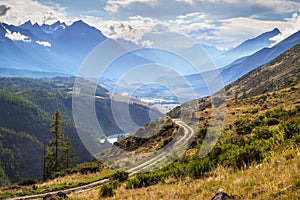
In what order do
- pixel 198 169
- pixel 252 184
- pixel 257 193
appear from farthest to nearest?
1. pixel 198 169
2. pixel 252 184
3. pixel 257 193

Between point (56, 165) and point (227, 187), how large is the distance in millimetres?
52255

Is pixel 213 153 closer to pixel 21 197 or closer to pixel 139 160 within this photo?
pixel 139 160

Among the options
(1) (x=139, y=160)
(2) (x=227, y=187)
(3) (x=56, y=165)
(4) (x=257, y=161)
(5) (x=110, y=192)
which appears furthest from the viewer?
(3) (x=56, y=165)

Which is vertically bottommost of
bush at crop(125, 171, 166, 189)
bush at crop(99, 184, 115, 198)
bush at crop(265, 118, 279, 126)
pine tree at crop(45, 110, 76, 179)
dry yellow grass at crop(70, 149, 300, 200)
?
pine tree at crop(45, 110, 76, 179)

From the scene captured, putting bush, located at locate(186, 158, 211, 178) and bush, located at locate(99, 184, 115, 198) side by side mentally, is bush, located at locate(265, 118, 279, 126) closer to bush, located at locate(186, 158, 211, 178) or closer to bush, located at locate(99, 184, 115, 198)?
bush, located at locate(186, 158, 211, 178)

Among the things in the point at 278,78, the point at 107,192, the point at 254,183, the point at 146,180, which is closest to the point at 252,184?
the point at 254,183

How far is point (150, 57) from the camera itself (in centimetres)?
2467

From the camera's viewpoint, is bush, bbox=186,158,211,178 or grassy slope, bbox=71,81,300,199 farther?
bush, bbox=186,158,211,178

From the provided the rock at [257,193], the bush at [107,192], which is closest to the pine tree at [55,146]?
the bush at [107,192]

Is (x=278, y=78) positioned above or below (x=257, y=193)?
below

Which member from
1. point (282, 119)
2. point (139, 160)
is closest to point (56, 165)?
point (139, 160)

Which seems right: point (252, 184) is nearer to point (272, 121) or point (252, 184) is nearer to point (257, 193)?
point (257, 193)

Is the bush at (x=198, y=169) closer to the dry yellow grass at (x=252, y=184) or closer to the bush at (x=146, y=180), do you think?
the dry yellow grass at (x=252, y=184)

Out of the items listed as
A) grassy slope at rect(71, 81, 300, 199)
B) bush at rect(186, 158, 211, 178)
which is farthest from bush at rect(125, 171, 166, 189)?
bush at rect(186, 158, 211, 178)
